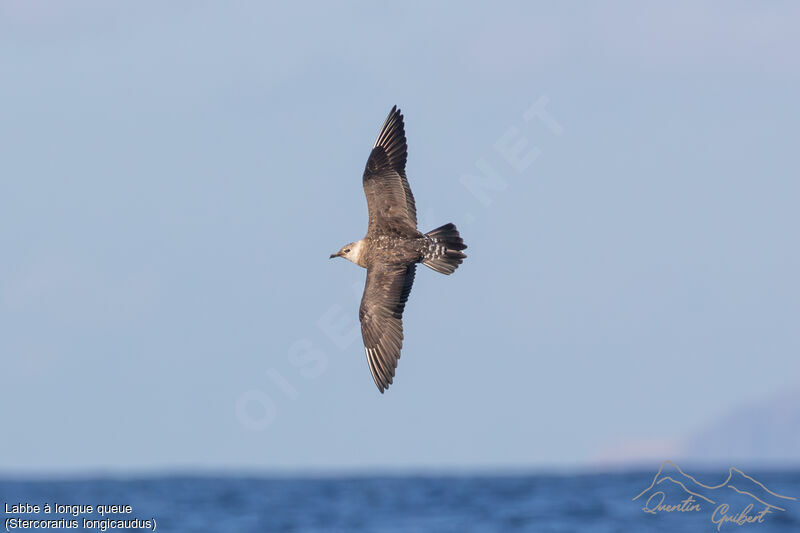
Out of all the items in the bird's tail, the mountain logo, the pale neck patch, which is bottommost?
the mountain logo

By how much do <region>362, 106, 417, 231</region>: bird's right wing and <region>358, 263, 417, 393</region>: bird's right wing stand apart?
707 millimetres

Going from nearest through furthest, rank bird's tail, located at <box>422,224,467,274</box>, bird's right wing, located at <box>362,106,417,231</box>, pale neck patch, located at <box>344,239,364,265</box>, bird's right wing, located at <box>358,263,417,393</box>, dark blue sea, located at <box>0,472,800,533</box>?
bird's tail, located at <box>422,224,467,274</box>
bird's right wing, located at <box>358,263,417,393</box>
bird's right wing, located at <box>362,106,417,231</box>
pale neck patch, located at <box>344,239,364,265</box>
dark blue sea, located at <box>0,472,800,533</box>

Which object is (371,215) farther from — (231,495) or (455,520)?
(231,495)

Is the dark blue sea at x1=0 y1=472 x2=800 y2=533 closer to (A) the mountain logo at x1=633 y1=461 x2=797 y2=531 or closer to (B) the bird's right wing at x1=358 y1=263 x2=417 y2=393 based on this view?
(A) the mountain logo at x1=633 y1=461 x2=797 y2=531

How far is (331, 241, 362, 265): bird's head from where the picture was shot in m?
16.1

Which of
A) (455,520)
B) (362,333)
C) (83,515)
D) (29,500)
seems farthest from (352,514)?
(362,333)

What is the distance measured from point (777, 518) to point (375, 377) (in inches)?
910

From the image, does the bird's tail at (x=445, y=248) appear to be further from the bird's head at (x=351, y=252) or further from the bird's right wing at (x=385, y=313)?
the bird's head at (x=351, y=252)

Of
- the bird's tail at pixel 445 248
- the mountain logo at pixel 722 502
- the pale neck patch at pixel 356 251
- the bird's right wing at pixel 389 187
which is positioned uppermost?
the bird's right wing at pixel 389 187

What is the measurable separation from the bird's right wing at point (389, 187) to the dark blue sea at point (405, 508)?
63.0 feet

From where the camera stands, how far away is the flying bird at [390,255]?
50.8 feet

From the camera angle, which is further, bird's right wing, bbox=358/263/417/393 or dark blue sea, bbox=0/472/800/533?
dark blue sea, bbox=0/472/800/533

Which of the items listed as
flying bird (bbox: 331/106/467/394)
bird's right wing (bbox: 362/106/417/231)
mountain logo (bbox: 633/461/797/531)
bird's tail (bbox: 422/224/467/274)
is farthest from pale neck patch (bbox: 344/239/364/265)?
mountain logo (bbox: 633/461/797/531)

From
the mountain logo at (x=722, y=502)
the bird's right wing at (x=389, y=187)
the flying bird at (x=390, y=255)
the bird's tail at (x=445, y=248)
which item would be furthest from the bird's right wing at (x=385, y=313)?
the mountain logo at (x=722, y=502)
